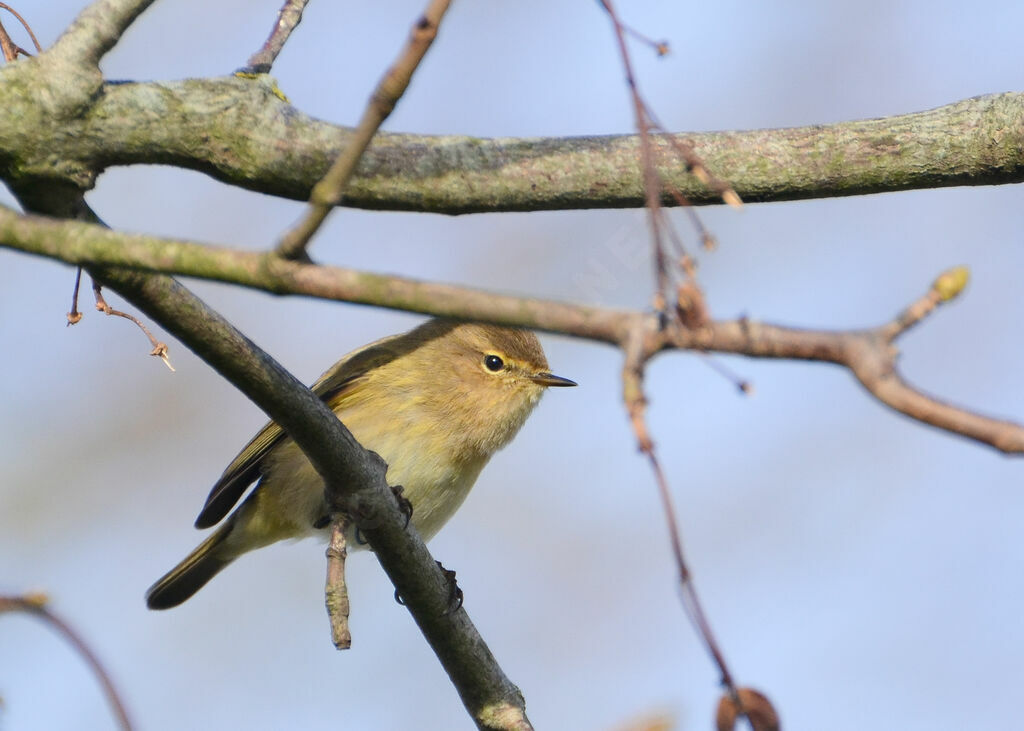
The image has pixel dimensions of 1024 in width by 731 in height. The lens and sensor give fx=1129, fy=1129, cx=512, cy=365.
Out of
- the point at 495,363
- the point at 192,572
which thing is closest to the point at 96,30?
the point at 495,363

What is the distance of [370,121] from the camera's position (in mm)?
1758

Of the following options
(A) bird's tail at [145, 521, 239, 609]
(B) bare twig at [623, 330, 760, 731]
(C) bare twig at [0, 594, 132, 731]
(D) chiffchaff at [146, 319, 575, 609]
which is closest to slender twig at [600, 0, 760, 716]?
(B) bare twig at [623, 330, 760, 731]

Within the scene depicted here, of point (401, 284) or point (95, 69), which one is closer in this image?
point (401, 284)

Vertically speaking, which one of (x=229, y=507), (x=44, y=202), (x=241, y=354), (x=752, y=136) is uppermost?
(x=229, y=507)

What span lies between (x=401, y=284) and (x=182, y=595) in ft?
16.3

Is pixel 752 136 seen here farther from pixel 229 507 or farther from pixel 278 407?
pixel 229 507

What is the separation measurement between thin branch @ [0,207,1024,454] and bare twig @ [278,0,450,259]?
0.16ft

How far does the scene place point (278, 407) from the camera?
281 centimetres

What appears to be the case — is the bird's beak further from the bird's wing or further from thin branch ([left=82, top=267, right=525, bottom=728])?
thin branch ([left=82, top=267, right=525, bottom=728])

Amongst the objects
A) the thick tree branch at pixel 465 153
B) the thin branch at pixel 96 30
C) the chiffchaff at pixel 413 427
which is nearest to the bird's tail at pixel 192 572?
the chiffchaff at pixel 413 427

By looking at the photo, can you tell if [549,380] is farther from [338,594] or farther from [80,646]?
[80,646]

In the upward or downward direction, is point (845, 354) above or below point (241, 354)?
below

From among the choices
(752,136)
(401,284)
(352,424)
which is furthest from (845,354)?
(352,424)

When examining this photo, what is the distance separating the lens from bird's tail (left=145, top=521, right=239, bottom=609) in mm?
5945
